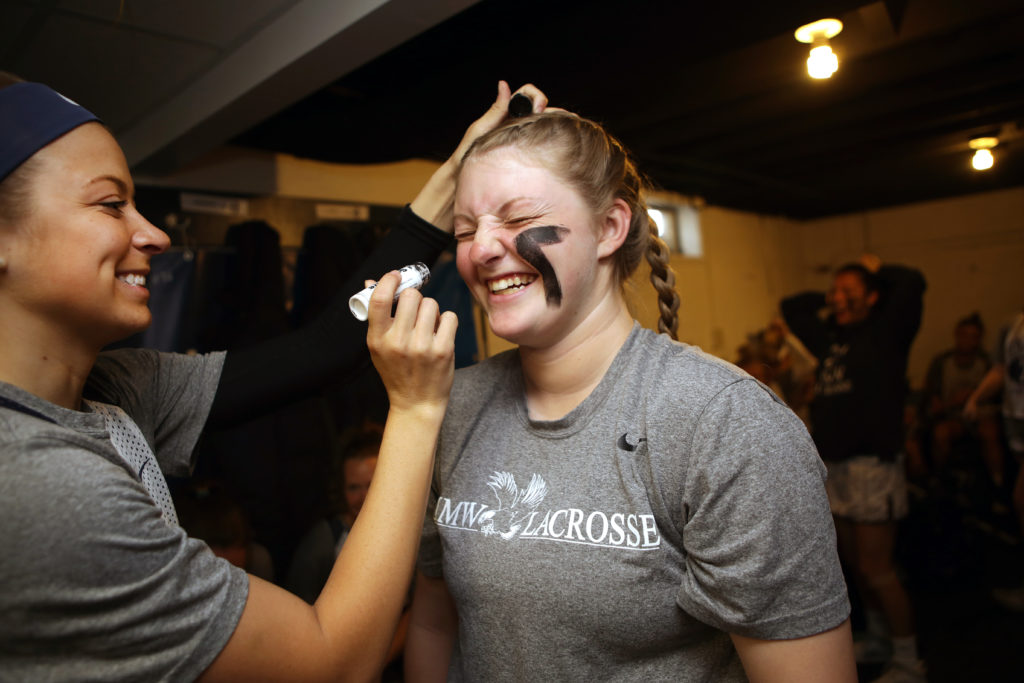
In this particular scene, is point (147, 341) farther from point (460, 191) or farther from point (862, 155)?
point (862, 155)

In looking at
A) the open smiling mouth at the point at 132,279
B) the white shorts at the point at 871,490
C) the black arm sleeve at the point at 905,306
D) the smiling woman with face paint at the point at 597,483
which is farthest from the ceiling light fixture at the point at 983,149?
the open smiling mouth at the point at 132,279

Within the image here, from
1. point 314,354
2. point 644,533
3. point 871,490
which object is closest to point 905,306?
point 871,490

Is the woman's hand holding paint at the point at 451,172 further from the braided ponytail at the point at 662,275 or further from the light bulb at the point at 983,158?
the light bulb at the point at 983,158

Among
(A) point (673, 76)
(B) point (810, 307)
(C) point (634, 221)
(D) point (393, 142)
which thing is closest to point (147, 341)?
(D) point (393, 142)

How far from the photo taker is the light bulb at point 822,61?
2.78m

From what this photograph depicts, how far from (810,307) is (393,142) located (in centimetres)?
257

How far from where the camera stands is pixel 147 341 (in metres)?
3.10

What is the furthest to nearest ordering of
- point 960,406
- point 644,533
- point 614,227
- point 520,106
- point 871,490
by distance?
point 960,406 → point 871,490 → point 520,106 → point 614,227 → point 644,533

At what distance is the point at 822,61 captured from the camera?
2.81m

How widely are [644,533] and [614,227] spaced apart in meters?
0.59

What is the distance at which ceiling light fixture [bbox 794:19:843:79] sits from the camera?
8.58 ft

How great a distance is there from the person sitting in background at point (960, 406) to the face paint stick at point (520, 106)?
4.63 metres

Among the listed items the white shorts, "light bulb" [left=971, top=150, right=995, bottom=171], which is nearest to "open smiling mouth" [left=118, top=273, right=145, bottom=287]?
the white shorts

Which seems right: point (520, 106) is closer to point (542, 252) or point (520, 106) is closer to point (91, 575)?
point (542, 252)
